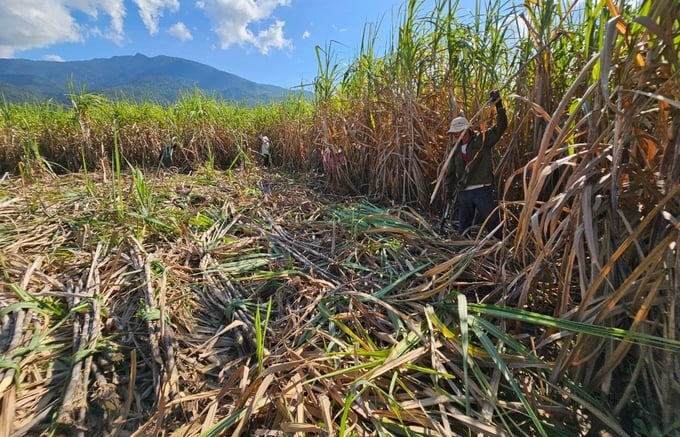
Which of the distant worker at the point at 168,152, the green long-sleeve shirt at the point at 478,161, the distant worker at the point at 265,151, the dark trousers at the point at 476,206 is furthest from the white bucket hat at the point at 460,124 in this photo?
the distant worker at the point at 168,152

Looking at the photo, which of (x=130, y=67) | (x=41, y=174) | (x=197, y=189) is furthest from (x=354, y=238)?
(x=130, y=67)

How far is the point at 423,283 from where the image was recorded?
1570 millimetres

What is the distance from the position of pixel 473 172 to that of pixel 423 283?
3.26 ft

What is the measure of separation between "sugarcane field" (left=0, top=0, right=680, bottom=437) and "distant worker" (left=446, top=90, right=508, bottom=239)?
0.02 metres

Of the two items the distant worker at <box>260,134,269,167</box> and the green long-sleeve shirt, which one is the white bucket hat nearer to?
the green long-sleeve shirt

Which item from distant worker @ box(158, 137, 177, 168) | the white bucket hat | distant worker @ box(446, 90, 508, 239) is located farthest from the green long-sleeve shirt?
distant worker @ box(158, 137, 177, 168)

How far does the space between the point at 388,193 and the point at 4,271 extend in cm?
263

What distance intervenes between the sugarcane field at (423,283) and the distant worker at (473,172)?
0.7 inches

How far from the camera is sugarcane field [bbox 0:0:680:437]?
906mm

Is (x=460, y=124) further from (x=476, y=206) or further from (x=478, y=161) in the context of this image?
(x=476, y=206)

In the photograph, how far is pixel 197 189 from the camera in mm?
3270

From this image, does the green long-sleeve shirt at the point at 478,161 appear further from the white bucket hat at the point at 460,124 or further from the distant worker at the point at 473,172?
the white bucket hat at the point at 460,124

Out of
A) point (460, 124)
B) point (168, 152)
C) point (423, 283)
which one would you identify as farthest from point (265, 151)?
point (423, 283)

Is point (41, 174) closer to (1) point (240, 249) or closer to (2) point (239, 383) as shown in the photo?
(1) point (240, 249)
